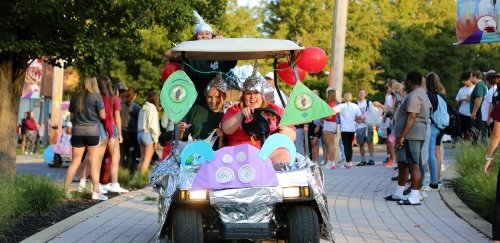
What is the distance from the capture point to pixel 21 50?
45.9 feet

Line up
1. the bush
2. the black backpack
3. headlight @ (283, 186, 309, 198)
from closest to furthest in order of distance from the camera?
headlight @ (283, 186, 309, 198) → the bush → the black backpack

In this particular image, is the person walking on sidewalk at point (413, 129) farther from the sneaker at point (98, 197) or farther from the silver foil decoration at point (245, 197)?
the silver foil decoration at point (245, 197)

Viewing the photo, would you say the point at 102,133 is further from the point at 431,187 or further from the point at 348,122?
the point at 348,122

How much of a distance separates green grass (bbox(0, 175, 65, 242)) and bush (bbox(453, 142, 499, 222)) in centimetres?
544

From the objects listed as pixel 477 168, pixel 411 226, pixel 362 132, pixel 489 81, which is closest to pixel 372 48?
pixel 362 132

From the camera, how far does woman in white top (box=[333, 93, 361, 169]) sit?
21984mm

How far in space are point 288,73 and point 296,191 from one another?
77.3 inches

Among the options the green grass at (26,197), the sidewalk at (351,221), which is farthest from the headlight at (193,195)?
the green grass at (26,197)

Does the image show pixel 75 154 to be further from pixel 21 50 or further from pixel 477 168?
pixel 477 168

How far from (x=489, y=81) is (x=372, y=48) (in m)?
39.5

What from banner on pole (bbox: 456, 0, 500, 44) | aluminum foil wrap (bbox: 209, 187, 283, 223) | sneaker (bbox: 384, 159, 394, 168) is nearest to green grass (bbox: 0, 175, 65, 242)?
aluminum foil wrap (bbox: 209, 187, 283, 223)

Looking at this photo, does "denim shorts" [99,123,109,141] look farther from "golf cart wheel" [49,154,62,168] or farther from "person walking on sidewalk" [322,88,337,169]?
"golf cart wheel" [49,154,62,168]

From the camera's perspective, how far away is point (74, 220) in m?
10.9

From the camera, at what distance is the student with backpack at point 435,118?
1441 cm
